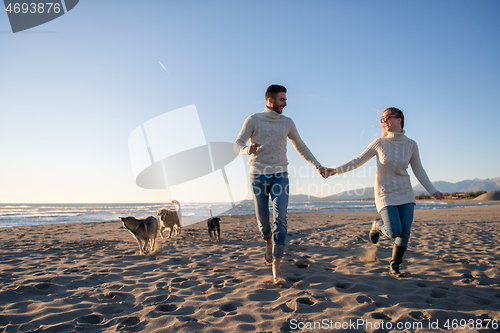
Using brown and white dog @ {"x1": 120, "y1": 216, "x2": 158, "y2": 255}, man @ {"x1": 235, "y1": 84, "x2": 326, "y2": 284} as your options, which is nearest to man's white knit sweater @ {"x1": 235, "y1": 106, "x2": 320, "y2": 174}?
man @ {"x1": 235, "y1": 84, "x2": 326, "y2": 284}

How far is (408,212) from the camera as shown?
3.29 metres

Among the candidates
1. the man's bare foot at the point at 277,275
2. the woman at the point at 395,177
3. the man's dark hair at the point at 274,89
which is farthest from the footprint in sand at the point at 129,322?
the woman at the point at 395,177

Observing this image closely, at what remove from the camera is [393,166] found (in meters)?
3.39

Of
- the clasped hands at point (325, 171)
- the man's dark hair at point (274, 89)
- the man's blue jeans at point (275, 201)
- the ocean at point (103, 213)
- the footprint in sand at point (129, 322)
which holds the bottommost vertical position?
the ocean at point (103, 213)

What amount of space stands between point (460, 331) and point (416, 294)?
31.6 inches

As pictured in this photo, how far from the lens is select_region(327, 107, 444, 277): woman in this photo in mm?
3297

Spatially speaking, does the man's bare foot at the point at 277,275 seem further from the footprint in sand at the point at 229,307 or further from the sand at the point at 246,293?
the footprint in sand at the point at 229,307

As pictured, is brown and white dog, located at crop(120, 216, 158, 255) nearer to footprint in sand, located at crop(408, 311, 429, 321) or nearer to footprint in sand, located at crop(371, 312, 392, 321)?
footprint in sand, located at crop(371, 312, 392, 321)

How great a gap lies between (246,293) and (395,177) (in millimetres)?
2473

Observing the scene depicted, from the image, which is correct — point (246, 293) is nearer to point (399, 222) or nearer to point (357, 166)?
point (399, 222)

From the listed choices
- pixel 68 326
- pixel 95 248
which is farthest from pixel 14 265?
pixel 68 326

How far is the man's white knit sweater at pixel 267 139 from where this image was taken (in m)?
3.37

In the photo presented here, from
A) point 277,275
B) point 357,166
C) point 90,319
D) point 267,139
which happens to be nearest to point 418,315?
point 277,275

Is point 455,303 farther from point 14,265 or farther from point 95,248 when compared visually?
point 95,248
